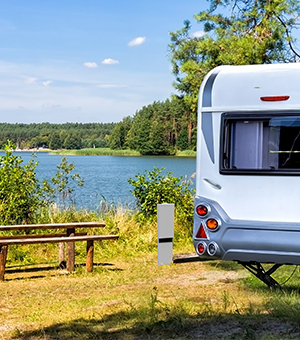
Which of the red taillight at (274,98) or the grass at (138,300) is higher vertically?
the red taillight at (274,98)

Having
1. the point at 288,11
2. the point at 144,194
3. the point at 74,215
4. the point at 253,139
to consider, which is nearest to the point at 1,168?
the point at 74,215

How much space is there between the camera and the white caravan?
20.1ft

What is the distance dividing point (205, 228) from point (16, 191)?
241 inches

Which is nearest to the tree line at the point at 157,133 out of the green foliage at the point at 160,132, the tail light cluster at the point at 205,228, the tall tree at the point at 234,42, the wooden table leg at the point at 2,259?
the green foliage at the point at 160,132

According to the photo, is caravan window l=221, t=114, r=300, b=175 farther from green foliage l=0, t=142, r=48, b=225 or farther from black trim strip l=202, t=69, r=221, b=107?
green foliage l=0, t=142, r=48, b=225

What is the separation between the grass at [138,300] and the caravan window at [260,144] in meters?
1.49

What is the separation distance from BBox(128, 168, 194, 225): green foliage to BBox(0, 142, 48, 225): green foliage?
2247 mm

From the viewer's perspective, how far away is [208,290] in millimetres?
7398

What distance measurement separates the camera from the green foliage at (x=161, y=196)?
12562 mm

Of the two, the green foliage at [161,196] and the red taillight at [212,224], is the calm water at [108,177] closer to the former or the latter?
the green foliage at [161,196]

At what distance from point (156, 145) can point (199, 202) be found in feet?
254

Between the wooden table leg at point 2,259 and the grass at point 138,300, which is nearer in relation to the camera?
the grass at point 138,300

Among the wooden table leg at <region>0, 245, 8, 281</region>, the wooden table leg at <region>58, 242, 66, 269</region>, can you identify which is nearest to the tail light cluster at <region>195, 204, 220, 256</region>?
the wooden table leg at <region>0, 245, 8, 281</region>

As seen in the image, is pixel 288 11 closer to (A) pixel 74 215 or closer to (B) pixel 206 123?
(A) pixel 74 215
